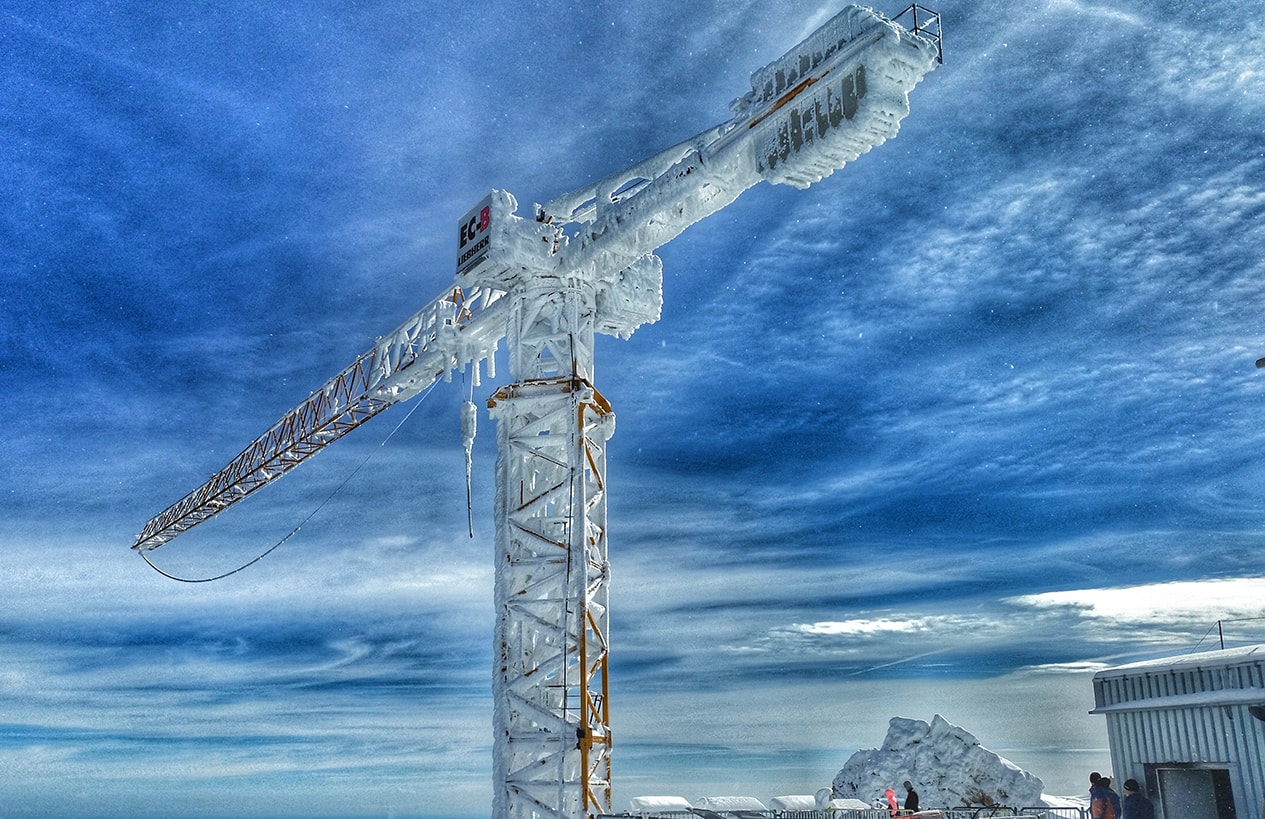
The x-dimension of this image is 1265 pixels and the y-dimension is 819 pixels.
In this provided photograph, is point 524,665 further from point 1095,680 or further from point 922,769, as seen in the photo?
point 922,769

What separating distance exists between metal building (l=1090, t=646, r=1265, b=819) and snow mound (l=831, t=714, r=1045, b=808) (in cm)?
3817

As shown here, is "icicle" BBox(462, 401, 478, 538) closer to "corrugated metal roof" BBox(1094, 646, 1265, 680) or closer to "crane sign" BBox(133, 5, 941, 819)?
"crane sign" BBox(133, 5, 941, 819)

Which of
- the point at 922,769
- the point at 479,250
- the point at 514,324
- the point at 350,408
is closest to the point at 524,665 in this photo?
the point at 514,324

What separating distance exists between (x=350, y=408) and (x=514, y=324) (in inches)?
855

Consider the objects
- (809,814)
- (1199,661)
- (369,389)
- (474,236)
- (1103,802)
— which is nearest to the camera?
(1103,802)

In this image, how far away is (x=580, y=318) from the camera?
25.9m

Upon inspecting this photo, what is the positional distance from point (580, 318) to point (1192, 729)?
1688cm

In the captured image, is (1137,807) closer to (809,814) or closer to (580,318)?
(809,814)

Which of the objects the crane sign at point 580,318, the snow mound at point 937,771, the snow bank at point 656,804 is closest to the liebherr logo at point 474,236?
the crane sign at point 580,318

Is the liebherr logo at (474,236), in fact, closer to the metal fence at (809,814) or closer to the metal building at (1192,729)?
the metal fence at (809,814)

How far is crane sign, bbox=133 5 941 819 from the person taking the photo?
19344 millimetres

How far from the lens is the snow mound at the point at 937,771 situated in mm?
57969

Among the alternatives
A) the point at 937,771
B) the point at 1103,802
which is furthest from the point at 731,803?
the point at 937,771

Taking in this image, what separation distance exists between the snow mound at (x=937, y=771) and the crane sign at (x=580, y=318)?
40.9 m
